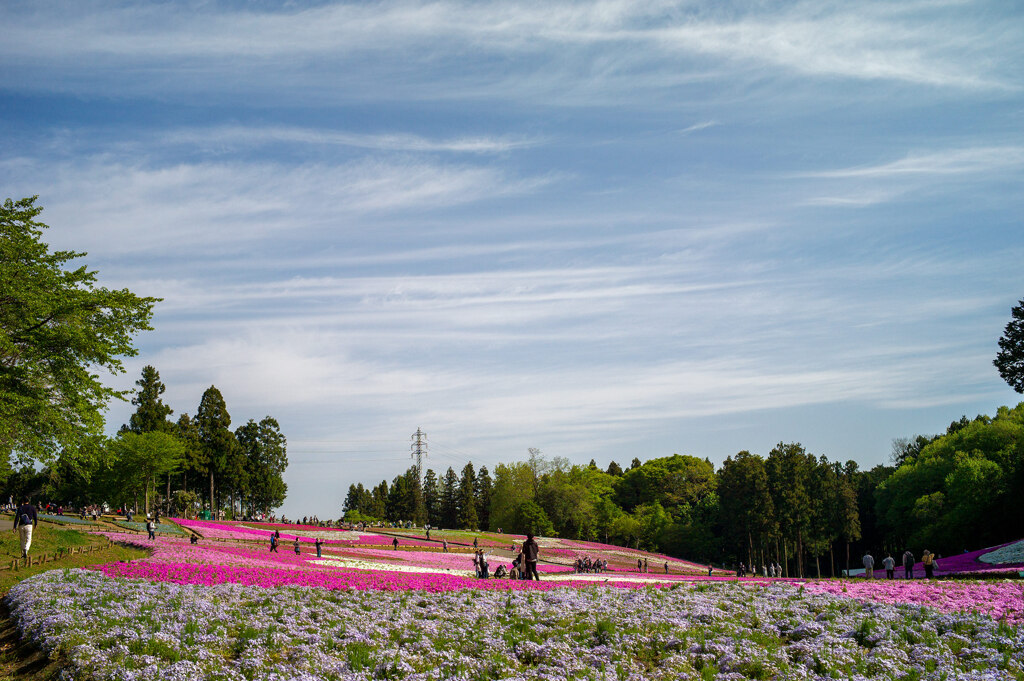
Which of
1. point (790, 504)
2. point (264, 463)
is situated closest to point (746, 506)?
point (790, 504)

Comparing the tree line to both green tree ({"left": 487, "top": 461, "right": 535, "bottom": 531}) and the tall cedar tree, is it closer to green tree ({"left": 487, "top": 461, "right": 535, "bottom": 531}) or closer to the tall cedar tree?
the tall cedar tree

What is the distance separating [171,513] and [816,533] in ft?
266

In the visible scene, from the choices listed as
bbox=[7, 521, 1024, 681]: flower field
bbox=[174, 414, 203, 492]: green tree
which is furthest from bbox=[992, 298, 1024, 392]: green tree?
bbox=[174, 414, 203, 492]: green tree

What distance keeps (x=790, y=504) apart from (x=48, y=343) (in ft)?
246

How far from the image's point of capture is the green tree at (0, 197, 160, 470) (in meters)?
28.6

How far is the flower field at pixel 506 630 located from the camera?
505 inches

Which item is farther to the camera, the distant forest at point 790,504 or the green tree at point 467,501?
the green tree at point 467,501

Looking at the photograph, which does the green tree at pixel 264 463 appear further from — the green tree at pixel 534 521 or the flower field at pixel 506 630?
the flower field at pixel 506 630

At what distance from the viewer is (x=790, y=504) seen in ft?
270

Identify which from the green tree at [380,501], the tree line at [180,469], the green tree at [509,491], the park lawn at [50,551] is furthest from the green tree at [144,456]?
the green tree at [380,501]

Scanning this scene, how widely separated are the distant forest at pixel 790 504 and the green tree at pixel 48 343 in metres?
71.2

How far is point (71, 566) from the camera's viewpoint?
85.0 feet

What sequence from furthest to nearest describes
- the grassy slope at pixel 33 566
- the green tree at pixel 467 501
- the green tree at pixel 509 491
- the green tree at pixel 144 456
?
the green tree at pixel 467 501 → the green tree at pixel 509 491 → the green tree at pixel 144 456 → the grassy slope at pixel 33 566

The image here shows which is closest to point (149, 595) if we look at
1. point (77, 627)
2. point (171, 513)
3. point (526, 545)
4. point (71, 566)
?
point (77, 627)
